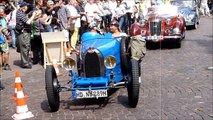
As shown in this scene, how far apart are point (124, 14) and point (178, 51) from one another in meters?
4.91

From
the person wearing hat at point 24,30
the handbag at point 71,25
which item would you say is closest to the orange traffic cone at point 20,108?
the person wearing hat at point 24,30

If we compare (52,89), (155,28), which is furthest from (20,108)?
(155,28)

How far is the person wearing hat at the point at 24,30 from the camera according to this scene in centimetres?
1035

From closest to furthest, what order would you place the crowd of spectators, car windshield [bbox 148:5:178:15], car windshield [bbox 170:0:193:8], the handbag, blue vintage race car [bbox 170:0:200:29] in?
1. the crowd of spectators
2. the handbag
3. car windshield [bbox 148:5:178:15]
4. blue vintage race car [bbox 170:0:200:29]
5. car windshield [bbox 170:0:193:8]

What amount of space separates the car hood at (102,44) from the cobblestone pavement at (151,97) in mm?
903

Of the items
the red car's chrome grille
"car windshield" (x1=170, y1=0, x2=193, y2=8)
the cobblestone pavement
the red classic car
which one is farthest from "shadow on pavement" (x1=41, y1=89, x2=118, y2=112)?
"car windshield" (x1=170, y1=0, x2=193, y2=8)

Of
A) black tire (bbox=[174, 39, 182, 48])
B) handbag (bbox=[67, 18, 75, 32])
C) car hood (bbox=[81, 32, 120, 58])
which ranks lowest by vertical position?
black tire (bbox=[174, 39, 182, 48])

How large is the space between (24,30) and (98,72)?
434 cm

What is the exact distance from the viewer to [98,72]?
6887 mm

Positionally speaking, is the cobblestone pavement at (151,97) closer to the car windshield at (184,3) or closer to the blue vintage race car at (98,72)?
the blue vintage race car at (98,72)

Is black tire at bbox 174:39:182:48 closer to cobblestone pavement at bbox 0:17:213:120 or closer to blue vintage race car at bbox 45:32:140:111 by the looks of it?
cobblestone pavement at bbox 0:17:213:120

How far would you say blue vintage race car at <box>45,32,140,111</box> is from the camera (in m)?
6.38

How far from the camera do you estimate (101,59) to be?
6.91 m

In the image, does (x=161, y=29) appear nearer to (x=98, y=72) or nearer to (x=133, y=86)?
(x=98, y=72)
